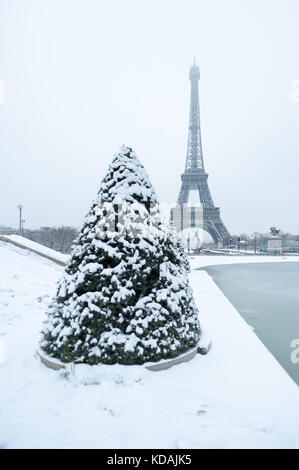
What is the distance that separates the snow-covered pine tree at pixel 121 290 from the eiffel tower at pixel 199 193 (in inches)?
1855

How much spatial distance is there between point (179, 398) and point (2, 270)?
8.00 meters

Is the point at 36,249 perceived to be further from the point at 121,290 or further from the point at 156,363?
the point at 156,363

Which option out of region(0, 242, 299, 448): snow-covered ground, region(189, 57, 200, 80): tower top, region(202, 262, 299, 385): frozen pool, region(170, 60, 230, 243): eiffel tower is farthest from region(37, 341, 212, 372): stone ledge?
region(189, 57, 200, 80): tower top

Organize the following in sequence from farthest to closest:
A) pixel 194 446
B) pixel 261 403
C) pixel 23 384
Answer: pixel 23 384, pixel 261 403, pixel 194 446

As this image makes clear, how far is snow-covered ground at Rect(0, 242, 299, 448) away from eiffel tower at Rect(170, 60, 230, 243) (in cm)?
4739

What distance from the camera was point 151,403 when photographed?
2855 mm

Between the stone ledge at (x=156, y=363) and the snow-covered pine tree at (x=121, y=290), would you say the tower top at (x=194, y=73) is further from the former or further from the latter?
the stone ledge at (x=156, y=363)

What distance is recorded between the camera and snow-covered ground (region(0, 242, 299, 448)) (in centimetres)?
242

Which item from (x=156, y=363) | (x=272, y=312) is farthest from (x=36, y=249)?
(x=156, y=363)

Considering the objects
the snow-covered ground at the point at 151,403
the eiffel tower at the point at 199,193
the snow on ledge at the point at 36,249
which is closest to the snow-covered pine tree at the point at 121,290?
the snow-covered ground at the point at 151,403

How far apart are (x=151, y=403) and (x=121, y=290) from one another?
1279mm
